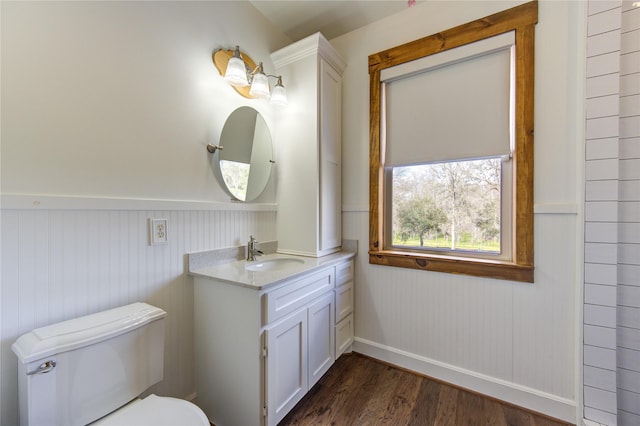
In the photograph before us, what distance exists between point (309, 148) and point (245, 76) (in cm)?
60

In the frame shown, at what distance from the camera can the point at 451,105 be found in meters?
1.72

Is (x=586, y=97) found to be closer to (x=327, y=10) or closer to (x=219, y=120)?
(x=327, y=10)

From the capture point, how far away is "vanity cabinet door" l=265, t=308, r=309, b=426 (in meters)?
1.25

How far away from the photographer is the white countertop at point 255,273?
4.04 feet

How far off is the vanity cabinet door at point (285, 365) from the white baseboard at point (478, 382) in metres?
0.75

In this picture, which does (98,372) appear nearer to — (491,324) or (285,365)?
(285,365)

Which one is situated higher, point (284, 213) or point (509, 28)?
point (509, 28)

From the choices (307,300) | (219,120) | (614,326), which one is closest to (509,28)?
(614,326)

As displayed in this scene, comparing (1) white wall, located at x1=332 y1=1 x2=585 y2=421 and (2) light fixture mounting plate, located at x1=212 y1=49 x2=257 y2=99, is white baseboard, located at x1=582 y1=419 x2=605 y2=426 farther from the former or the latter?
(2) light fixture mounting plate, located at x1=212 y1=49 x2=257 y2=99

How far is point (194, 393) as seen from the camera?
57.7 inches

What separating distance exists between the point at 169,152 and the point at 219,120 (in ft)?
1.29

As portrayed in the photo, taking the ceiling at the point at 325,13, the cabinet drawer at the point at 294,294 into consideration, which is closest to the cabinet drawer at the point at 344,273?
the cabinet drawer at the point at 294,294

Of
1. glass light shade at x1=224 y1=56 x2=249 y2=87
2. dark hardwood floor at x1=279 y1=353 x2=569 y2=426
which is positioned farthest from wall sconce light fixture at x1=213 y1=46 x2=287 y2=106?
dark hardwood floor at x1=279 y1=353 x2=569 y2=426

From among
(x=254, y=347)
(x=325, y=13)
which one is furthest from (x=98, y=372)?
(x=325, y=13)
